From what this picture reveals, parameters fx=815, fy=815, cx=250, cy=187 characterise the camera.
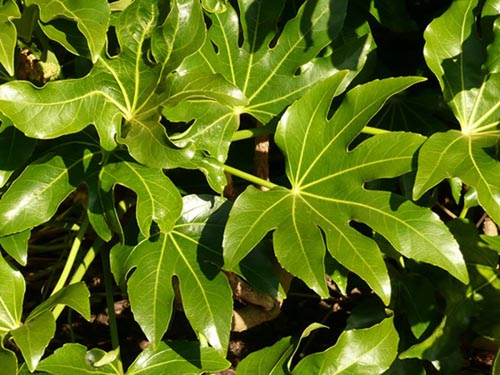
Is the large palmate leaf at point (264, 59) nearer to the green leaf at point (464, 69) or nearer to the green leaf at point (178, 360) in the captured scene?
the green leaf at point (464, 69)

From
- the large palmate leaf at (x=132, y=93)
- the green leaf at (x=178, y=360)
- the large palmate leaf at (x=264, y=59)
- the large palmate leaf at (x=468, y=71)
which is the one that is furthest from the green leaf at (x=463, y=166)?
the green leaf at (x=178, y=360)

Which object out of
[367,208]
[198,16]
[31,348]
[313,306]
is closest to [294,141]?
[367,208]

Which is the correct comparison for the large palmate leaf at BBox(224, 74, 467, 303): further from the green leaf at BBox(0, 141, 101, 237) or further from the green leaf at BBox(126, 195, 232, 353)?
the green leaf at BBox(0, 141, 101, 237)

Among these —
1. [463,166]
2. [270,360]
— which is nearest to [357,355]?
[270,360]

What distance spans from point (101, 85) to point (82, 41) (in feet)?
0.26

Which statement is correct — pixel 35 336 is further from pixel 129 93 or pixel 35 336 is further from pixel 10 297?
pixel 129 93

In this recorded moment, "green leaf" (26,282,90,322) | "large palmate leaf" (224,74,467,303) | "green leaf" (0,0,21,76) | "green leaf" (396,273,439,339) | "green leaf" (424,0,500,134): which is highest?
"green leaf" (0,0,21,76)

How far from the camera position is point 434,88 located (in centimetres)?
188

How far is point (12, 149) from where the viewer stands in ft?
4.54

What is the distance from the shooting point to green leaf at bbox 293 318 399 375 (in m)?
1.45

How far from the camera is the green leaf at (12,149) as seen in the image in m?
1.38

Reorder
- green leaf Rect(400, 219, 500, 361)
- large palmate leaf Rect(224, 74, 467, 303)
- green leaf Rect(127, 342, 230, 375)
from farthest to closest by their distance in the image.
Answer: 1. green leaf Rect(400, 219, 500, 361)
2. green leaf Rect(127, 342, 230, 375)
3. large palmate leaf Rect(224, 74, 467, 303)

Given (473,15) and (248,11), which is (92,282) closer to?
(248,11)

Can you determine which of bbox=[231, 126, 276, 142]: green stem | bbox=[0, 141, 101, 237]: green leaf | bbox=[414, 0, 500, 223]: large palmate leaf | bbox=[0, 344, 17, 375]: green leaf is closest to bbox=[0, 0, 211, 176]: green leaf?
bbox=[0, 141, 101, 237]: green leaf
